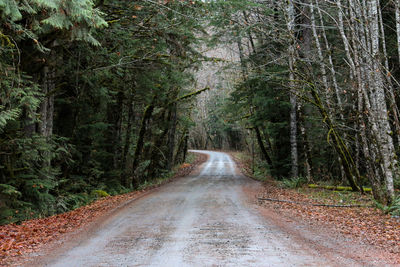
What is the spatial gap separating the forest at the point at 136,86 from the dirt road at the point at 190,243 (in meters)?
3.19

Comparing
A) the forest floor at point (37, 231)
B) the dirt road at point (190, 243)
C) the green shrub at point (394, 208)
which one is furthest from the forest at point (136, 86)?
the dirt road at point (190, 243)

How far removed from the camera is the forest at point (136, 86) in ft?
26.8

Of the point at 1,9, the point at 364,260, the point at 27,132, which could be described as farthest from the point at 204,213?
the point at 1,9

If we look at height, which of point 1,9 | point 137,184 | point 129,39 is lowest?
point 137,184

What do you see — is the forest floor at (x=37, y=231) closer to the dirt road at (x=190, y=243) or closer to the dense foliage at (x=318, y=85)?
the dirt road at (x=190, y=243)

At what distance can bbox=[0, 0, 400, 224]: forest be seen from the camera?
8156 mm

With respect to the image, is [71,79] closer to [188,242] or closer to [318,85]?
[188,242]

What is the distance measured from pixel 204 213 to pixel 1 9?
6.91 m

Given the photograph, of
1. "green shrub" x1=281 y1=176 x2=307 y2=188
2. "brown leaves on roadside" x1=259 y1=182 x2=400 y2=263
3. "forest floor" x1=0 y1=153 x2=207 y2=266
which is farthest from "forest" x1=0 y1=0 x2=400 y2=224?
"forest floor" x1=0 y1=153 x2=207 y2=266

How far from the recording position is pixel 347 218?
8.54m

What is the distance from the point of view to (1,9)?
5.98 m

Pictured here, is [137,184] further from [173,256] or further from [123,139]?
[173,256]

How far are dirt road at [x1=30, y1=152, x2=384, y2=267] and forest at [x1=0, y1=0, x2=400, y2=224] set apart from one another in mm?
3185

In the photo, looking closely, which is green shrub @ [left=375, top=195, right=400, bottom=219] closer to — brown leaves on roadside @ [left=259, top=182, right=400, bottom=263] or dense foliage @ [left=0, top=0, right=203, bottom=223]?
brown leaves on roadside @ [left=259, top=182, right=400, bottom=263]
